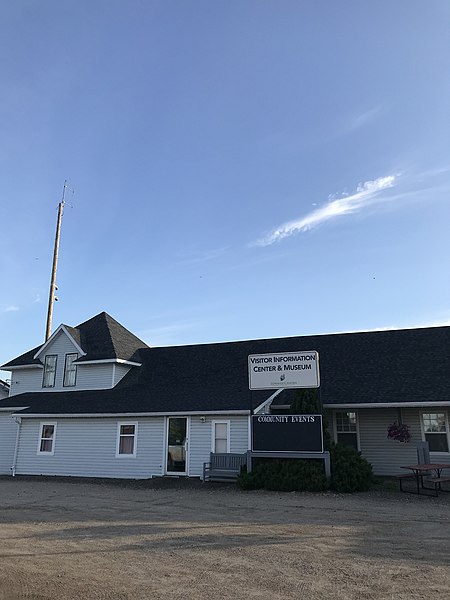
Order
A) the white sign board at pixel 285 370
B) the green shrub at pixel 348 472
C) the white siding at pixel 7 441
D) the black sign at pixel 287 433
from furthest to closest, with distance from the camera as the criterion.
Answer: the white siding at pixel 7 441 < the white sign board at pixel 285 370 < the black sign at pixel 287 433 < the green shrub at pixel 348 472

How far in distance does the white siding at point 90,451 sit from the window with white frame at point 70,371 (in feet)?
9.68

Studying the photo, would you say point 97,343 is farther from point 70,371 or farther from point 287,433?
point 287,433

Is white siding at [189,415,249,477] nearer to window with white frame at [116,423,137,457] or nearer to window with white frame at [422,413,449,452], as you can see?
window with white frame at [116,423,137,457]

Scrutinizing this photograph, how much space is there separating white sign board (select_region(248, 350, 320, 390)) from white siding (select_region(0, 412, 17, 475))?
12.1 metres

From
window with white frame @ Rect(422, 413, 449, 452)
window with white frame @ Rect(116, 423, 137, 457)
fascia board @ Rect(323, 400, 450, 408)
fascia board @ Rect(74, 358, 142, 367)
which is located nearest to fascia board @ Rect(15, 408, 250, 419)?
window with white frame @ Rect(116, 423, 137, 457)

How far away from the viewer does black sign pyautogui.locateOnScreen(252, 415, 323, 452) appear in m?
15.8

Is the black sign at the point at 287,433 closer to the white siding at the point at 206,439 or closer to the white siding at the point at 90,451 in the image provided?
the white siding at the point at 206,439

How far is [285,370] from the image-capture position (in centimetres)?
1708

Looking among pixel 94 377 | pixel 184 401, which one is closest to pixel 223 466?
pixel 184 401

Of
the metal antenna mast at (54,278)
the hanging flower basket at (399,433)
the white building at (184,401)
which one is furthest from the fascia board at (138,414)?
the metal antenna mast at (54,278)

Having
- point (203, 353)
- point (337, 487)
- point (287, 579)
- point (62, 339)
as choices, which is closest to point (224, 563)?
point (287, 579)

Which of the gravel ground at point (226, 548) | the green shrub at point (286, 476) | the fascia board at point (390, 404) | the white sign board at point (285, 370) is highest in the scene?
the white sign board at point (285, 370)

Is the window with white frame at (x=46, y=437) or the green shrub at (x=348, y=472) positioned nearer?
the green shrub at (x=348, y=472)

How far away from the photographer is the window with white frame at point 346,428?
62.4 ft
